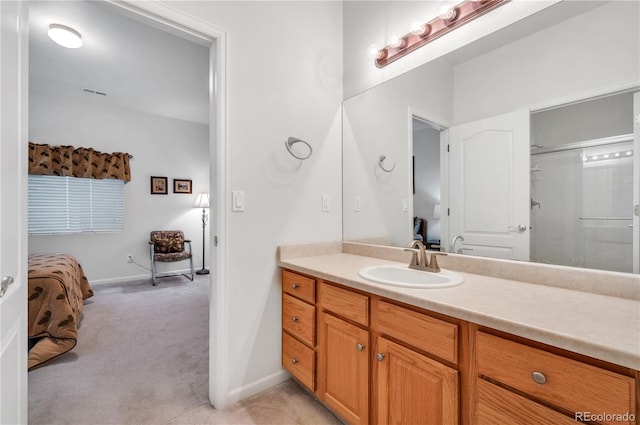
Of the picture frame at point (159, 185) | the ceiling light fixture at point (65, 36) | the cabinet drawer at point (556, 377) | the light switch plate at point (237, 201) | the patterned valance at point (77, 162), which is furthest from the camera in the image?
the picture frame at point (159, 185)

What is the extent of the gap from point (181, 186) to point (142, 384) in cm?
383

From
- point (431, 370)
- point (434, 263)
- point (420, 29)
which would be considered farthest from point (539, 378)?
point (420, 29)

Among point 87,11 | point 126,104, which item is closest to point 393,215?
point 87,11

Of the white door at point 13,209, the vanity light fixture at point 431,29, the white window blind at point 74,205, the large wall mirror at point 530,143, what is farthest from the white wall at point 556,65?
the white window blind at point 74,205

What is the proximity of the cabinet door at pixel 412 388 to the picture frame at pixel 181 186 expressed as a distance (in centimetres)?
483

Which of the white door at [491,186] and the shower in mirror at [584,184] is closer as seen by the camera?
the shower in mirror at [584,184]

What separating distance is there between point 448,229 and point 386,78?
1.08 meters

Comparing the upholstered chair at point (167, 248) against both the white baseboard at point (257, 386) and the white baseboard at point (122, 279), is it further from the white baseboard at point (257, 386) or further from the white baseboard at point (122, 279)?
the white baseboard at point (257, 386)

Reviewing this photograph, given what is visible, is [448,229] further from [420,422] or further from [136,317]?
[136,317]

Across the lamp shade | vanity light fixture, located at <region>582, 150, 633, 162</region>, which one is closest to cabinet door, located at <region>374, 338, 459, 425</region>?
vanity light fixture, located at <region>582, 150, 633, 162</region>

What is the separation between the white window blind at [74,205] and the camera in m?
3.83

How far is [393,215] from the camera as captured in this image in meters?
1.90

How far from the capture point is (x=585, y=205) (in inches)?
43.7

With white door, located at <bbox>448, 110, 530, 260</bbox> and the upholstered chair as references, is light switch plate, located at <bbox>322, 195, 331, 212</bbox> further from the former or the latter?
the upholstered chair
